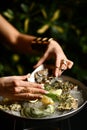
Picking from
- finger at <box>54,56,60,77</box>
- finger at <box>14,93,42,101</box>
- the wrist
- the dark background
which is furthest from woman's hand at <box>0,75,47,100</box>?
the dark background

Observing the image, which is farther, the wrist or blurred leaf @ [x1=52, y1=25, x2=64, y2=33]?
blurred leaf @ [x1=52, y1=25, x2=64, y2=33]

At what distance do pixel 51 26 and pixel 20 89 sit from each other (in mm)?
1178

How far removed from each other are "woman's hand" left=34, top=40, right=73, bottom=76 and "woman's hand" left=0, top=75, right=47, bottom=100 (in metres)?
0.15

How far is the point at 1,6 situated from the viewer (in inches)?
89.9

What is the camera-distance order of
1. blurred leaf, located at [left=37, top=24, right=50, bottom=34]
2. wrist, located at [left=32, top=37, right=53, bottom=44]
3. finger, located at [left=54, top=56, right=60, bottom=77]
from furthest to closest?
blurred leaf, located at [left=37, top=24, right=50, bottom=34], wrist, located at [left=32, top=37, right=53, bottom=44], finger, located at [left=54, top=56, right=60, bottom=77]

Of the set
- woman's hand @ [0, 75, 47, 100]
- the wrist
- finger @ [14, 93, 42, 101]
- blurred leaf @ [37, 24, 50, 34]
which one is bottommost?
finger @ [14, 93, 42, 101]

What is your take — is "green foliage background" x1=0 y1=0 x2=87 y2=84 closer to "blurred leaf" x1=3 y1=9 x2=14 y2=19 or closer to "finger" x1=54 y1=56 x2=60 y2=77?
"blurred leaf" x1=3 y1=9 x2=14 y2=19

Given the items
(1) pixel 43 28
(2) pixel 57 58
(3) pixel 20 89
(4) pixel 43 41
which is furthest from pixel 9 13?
(3) pixel 20 89

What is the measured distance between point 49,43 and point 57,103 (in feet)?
1.23

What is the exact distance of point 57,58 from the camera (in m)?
1.20

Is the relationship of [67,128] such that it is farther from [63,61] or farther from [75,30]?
[75,30]

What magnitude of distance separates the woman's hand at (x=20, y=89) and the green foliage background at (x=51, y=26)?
3.58 feet

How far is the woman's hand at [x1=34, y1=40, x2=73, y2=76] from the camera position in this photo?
3.73ft

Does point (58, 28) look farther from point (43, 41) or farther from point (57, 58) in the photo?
point (57, 58)
